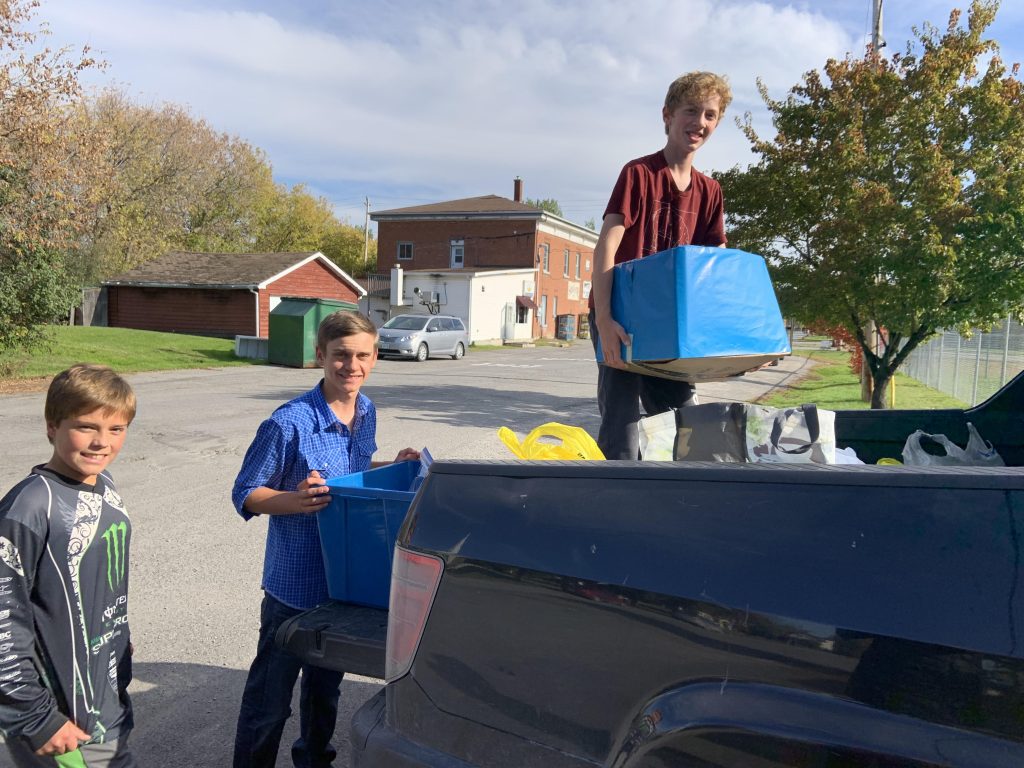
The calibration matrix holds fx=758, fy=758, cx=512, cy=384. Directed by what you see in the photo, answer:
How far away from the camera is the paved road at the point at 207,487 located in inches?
126

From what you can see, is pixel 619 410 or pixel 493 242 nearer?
pixel 619 410

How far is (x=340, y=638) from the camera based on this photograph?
211cm

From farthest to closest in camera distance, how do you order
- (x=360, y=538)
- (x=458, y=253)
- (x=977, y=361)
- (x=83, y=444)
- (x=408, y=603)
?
1. (x=458, y=253)
2. (x=977, y=361)
3. (x=360, y=538)
4. (x=83, y=444)
5. (x=408, y=603)

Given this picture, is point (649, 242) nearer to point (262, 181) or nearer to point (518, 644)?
point (518, 644)

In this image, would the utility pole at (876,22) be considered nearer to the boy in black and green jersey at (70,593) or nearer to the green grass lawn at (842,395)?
the green grass lawn at (842,395)

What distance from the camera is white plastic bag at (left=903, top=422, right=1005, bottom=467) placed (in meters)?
2.73

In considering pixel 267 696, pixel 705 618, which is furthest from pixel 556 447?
pixel 267 696

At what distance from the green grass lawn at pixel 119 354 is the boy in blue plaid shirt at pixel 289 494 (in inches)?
541

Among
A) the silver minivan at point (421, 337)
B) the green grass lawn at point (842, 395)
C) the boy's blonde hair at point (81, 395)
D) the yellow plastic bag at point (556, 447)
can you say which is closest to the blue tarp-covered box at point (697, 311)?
the yellow plastic bag at point (556, 447)

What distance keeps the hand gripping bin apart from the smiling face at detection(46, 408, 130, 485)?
0.63 m

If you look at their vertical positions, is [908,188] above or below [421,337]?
above

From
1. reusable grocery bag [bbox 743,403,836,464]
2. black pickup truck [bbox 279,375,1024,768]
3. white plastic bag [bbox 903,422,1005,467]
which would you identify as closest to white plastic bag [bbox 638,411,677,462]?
reusable grocery bag [bbox 743,403,836,464]

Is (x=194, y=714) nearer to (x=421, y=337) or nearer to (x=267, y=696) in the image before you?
(x=267, y=696)

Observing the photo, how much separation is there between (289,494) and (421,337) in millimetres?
22956
